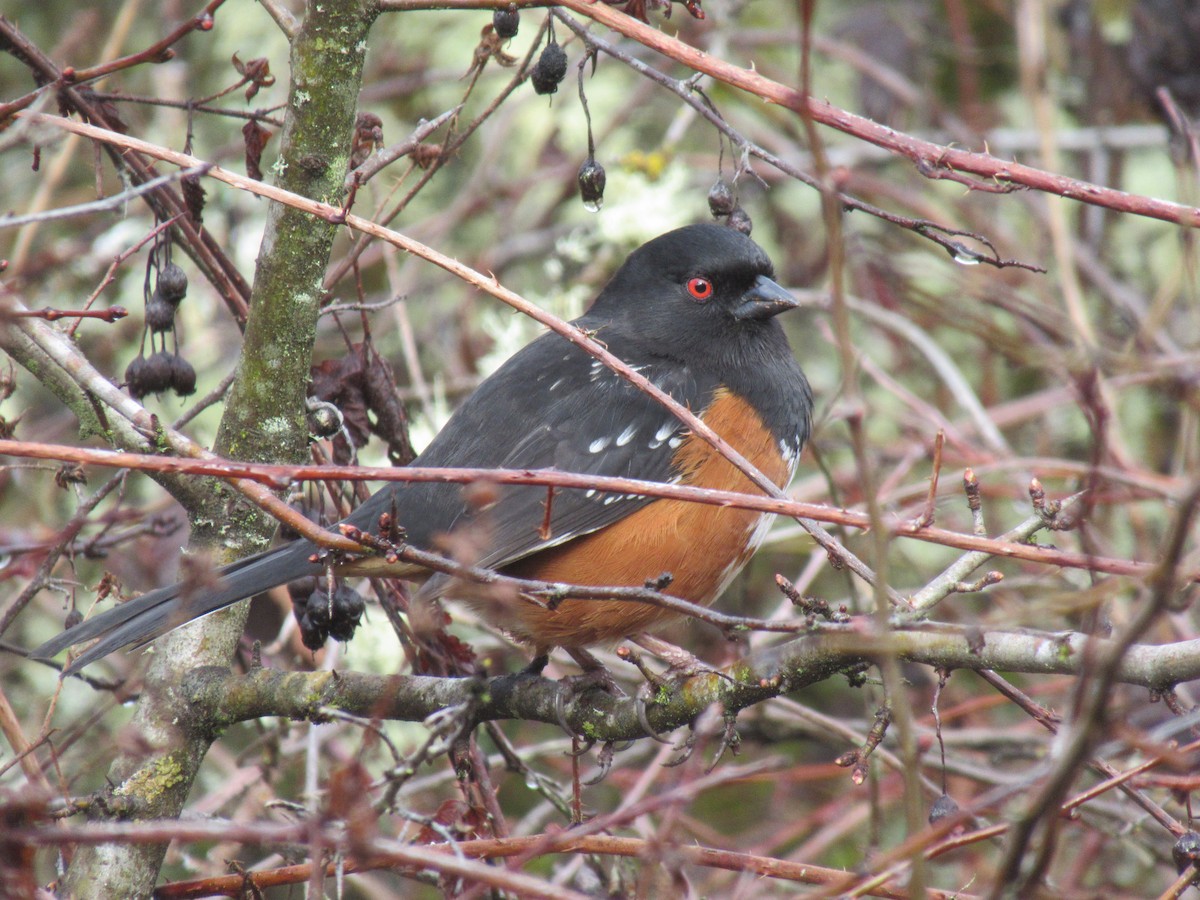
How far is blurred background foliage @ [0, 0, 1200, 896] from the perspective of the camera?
11.2ft

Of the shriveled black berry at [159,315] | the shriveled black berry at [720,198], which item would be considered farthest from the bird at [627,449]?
the shriveled black berry at [720,198]

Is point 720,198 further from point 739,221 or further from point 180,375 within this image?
point 180,375

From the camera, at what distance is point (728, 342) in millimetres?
2920

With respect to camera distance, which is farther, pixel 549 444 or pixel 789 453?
pixel 789 453

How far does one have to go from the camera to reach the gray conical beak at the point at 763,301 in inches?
114

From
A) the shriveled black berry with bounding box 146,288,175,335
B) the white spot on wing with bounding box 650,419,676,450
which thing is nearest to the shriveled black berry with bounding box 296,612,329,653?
the shriveled black berry with bounding box 146,288,175,335

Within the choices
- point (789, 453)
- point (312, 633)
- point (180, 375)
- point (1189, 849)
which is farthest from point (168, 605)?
point (1189, 849)

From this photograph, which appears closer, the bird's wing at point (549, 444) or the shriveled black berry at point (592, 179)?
the shriveled black berry at point (592, 179)

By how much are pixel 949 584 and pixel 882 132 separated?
25.2 inches

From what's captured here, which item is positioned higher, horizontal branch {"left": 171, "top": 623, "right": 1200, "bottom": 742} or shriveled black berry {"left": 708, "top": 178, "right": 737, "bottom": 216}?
shriveled black berry {"left": 708, "top": 178, "right": 737, "bottom": 216}

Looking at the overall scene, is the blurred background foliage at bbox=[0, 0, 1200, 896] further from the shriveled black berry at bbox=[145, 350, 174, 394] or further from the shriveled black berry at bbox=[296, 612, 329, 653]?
the shriveled black berry at bbox=[145, 350, 174, 394]

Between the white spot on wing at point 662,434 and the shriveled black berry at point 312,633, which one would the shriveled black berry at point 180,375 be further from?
the white spot on wing at point 662,434

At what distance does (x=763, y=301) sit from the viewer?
2918 millimetres

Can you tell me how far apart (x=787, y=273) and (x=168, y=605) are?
294 centimetres
